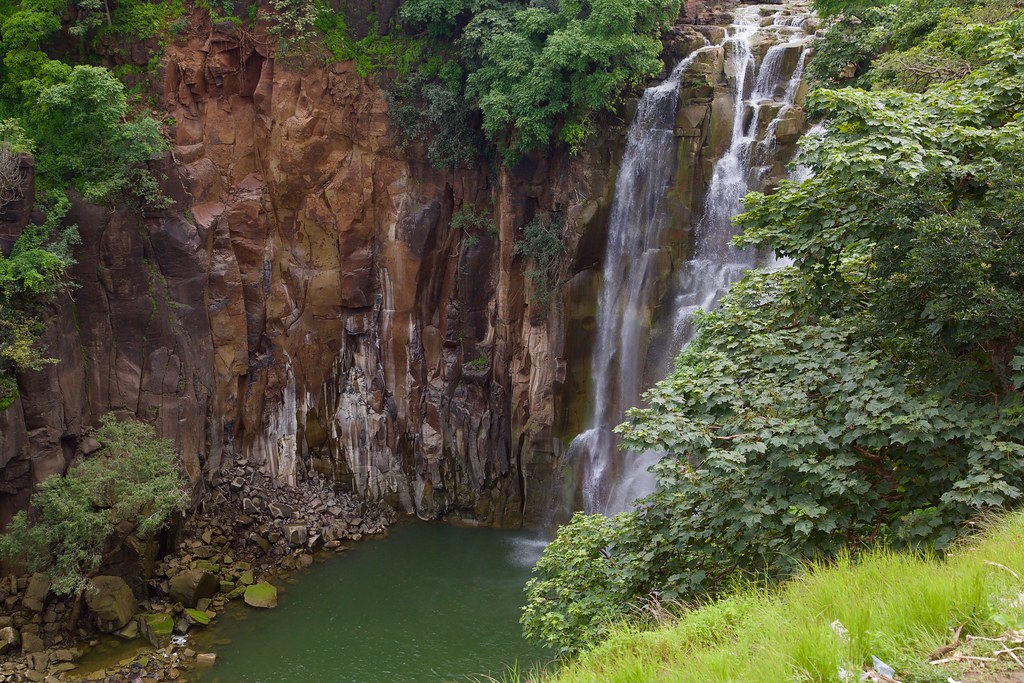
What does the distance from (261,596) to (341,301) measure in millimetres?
8754

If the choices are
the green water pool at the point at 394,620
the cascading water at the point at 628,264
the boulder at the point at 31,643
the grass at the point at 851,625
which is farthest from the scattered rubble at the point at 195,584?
the grass at the point at 851,625

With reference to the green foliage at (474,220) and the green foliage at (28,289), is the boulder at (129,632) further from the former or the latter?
the green foliage at (474,220)

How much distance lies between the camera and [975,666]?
164 inches

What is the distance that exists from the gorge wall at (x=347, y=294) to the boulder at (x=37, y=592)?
13.5 feet

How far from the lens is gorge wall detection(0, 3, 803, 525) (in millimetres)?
19125

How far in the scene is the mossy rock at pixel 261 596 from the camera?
1786 cm

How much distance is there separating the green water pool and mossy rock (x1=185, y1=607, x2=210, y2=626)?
258 mm

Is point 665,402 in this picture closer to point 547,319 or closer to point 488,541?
point 547,319

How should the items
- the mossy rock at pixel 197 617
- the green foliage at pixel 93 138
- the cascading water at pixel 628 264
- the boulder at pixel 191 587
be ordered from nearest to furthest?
the mossy rock at pixel 197 617 < the green foliage at pixel 93 138 < the boulder at pixel 191 587 < the cascading water at pixel 628 264

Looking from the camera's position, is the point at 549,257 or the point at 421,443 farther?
the point at 421,443

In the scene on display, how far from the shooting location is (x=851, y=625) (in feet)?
15.1

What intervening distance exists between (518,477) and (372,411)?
495 centimetres

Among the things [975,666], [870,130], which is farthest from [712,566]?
[870,130]

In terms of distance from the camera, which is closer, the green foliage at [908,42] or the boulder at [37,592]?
the green foliage at [908,42]
